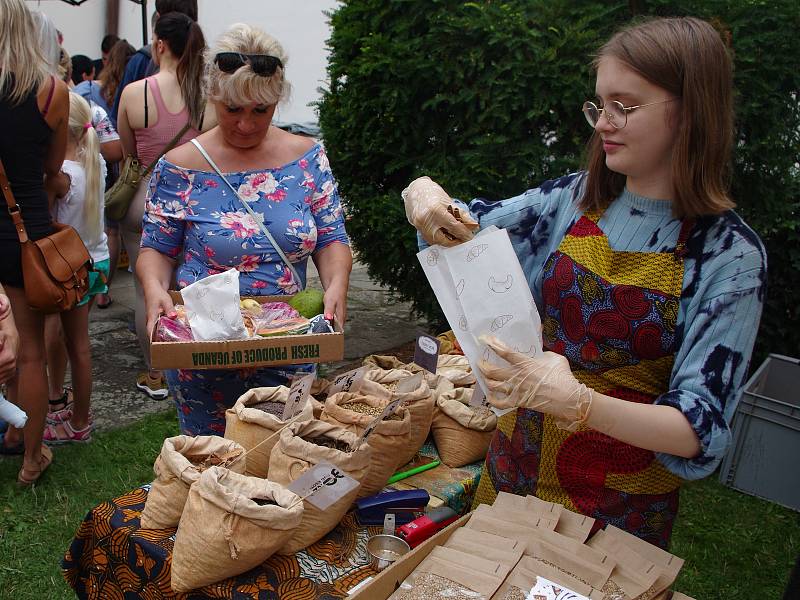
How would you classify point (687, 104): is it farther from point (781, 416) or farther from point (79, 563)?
point (781, 416)

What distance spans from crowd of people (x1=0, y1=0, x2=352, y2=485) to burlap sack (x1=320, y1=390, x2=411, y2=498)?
2.24 ft

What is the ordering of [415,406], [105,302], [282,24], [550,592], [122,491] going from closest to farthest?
[550,592] < [415,406] < [122,491] < [105,302] < [282,24]

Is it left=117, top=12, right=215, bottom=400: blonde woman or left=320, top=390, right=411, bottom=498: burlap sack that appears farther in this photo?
left=117, top=12, right=215, bottom=400: blonde woman

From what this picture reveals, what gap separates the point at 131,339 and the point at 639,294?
4.60 metres

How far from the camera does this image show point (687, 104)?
1.56 meters

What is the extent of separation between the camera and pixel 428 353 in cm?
232

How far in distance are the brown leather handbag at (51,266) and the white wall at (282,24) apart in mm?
6157

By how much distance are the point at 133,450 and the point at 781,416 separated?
341 cm

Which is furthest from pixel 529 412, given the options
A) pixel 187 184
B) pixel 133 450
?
pixel 133 450

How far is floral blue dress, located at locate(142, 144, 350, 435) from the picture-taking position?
2504 millimetres

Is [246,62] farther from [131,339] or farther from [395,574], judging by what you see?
[131,339]

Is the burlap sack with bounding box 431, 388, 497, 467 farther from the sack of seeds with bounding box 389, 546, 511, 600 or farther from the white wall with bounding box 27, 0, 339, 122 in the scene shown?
the white wall with bounding box 27, 0, 339, 122

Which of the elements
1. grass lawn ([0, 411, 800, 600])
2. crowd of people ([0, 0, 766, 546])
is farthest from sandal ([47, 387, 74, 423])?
crowd of people ([0, 0, 766, 546])

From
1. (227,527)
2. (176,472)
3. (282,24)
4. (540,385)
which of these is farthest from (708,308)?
(282,24)
